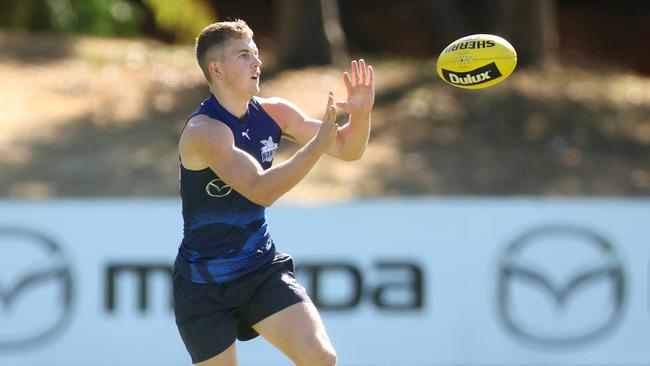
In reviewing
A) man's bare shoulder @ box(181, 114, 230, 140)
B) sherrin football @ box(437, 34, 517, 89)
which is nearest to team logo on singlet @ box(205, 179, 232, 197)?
man's bare shoulder @ box(181, 114, 230, 140)

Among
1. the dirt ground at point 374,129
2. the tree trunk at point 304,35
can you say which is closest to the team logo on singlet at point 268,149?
the dirt ground at point 374,129

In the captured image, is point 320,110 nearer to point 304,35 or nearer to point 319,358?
point 304,35

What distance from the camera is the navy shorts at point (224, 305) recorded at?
500 cm

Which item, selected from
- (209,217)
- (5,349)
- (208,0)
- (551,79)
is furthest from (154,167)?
(208,0)

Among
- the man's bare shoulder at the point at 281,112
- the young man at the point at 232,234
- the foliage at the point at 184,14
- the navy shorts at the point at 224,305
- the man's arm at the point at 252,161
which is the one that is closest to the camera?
the man's arm at the point at 252,161

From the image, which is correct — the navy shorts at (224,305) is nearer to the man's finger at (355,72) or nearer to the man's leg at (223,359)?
the man's leg at (223,359)

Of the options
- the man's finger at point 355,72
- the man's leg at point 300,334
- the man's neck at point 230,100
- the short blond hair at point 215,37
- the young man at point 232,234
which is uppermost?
the short blond hair at point 215,37

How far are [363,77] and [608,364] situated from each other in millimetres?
4087

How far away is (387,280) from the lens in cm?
820

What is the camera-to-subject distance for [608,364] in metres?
8.19

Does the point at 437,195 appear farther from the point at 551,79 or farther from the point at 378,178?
the point at 551,79

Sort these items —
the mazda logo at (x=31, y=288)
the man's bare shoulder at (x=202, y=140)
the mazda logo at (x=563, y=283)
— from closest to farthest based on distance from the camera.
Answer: the man's bare shoulder at (x=202, y=140) → the mazda logo at (x=31, y=288) → the mazda logo at (x=563, y=283)

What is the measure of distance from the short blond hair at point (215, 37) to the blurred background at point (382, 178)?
3389 millimetres

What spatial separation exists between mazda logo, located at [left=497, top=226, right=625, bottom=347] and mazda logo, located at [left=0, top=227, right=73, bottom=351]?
128 inches
